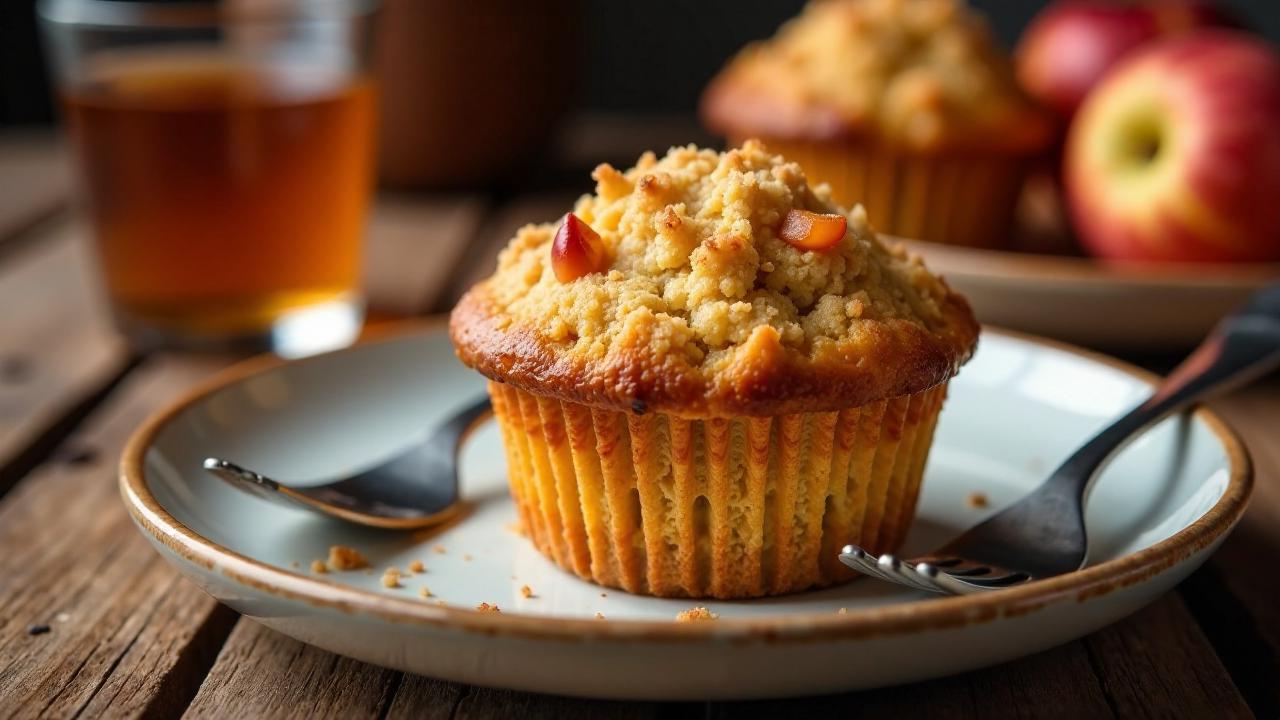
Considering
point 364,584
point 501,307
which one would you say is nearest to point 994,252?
point 501,307

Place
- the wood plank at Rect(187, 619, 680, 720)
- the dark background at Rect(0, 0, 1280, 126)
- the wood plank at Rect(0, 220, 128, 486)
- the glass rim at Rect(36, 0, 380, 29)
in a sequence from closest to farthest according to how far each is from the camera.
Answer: the wood plank at Rect(187, 619, 680, 720) < the wood plank at Rect(0, 220, 128, 486) < the glass rim at Rect(36, 0, 380, 29) < the dark background at Rect(0, 0, 1280, 126)

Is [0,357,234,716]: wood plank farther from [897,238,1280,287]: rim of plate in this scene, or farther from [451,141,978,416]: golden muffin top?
[897,238,1280,287]: rim of plate

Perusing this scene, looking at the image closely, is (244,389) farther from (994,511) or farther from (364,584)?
(994,511)

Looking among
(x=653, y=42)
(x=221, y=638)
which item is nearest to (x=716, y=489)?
(x=221, y=638)

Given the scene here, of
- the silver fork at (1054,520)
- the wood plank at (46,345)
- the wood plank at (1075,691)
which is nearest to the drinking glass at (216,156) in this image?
the wood plank at (46,345)

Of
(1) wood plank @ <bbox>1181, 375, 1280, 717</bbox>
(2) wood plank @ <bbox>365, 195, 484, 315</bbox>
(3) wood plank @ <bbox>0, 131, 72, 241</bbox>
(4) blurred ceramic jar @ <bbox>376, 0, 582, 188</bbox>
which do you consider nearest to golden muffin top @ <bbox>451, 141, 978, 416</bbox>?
(1) wood plank @ <bbox>1181, 375, 1280, 717</bbox>
